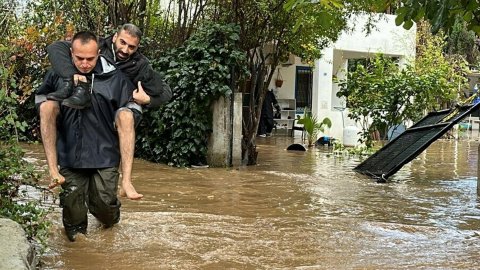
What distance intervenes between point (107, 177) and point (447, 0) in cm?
280

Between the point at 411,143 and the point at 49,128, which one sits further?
the point at 411,143

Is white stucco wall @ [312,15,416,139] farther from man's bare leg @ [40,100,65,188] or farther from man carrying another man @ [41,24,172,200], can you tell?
man's bare leg @ [40,100,65,188]

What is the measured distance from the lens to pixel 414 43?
75.5 feet

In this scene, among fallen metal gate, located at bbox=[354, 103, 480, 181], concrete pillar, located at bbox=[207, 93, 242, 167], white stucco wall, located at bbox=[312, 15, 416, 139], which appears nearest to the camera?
fallen metal gate, located at bbox=[354, 103, 480, 181]

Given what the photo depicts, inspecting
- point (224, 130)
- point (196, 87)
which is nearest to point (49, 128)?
point (196, 87)

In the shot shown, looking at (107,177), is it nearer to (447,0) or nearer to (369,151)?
(447,0)

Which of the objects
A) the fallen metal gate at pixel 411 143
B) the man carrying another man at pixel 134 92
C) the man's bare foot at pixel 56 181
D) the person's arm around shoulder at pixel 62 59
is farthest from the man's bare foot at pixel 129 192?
the fallen metal gate at pixel 411 143

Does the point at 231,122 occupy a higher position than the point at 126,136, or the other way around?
the point at 126,136

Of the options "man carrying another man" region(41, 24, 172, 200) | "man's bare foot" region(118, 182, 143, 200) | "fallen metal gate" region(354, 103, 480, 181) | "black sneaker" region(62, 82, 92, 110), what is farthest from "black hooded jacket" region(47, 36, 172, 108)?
"fallen metal gate" region(354, 103, 480, 181)

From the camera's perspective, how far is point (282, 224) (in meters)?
6.69

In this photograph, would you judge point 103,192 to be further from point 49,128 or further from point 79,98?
point 79,98

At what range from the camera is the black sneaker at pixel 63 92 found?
15.6 feet

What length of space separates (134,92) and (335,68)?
19056mm

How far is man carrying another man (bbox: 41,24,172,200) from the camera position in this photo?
4.75 m
